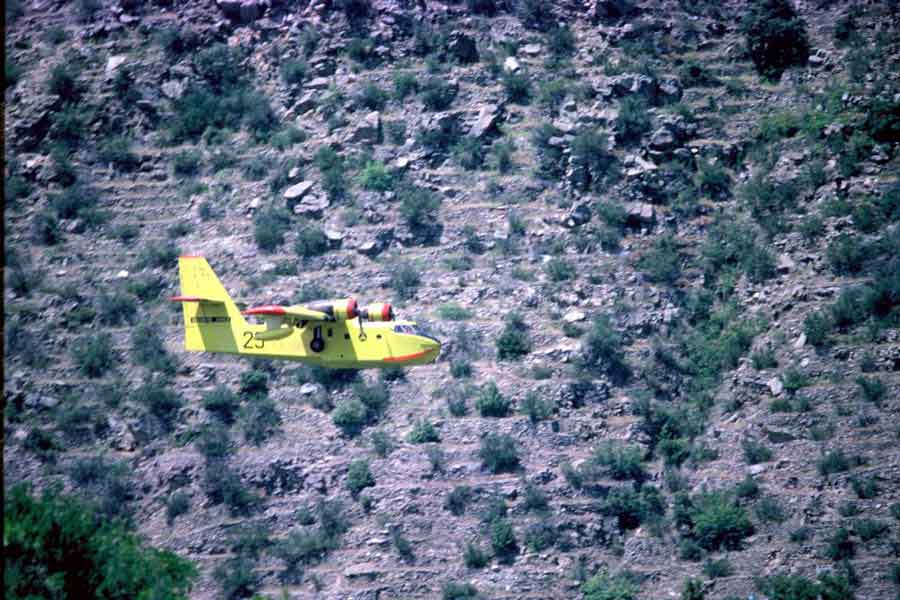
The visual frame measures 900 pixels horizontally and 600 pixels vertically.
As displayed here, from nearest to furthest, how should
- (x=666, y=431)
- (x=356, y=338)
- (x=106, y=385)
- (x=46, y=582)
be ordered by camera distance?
1. (x=46, y=582)
2. (x=356, y=338)
3. (x=666, y=431)
4. (x=106, y=385)

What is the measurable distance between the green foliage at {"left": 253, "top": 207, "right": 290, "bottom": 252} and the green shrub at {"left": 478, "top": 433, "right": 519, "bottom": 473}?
14612 millimetres

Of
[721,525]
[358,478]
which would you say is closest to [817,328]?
[721,525]

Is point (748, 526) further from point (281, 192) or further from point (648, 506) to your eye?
point (281, 192)

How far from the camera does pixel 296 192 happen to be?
206 feet

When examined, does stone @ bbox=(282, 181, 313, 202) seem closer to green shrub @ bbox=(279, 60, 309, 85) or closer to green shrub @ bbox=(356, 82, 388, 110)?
green shrub @ bbox=(356, 82, 388, 110)

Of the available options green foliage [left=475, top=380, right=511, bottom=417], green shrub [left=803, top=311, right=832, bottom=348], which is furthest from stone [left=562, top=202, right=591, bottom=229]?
green shrub [left=803, top=311, right=832, bottom=348]

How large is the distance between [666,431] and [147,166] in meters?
29.0

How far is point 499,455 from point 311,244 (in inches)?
535

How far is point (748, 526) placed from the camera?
50312 mm

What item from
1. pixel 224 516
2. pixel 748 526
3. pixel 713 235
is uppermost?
pixel 713 235

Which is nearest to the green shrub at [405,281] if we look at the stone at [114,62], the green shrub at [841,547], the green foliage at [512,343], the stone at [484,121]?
the green foliage at [512,343]

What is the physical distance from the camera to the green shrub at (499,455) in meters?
52.4

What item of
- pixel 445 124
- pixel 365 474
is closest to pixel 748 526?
pixel 365 474

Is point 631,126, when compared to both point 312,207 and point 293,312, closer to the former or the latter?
point 312,207
